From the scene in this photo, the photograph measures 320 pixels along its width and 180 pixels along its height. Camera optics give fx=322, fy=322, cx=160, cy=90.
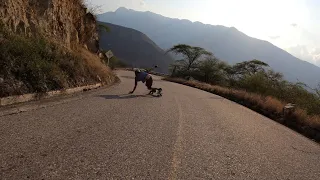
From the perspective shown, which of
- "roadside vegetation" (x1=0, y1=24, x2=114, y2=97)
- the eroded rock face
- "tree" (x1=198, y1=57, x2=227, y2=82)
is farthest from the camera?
"tree" (x1=198, y1=57, x2=227, y2=82)

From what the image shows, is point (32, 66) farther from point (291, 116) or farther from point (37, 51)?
point (291, 116)

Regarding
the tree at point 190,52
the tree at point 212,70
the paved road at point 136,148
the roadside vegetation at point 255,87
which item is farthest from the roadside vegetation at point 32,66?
the tree at point 190,52

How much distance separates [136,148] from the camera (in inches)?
226

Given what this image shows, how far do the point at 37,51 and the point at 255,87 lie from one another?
998 inches

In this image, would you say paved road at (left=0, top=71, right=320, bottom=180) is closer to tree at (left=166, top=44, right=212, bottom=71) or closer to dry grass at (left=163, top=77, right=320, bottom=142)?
dry grass at (left=163, top=77, right=320, bottom=142)

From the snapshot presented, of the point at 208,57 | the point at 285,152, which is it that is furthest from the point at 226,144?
the point at 208,57

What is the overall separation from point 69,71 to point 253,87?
76.6 ft

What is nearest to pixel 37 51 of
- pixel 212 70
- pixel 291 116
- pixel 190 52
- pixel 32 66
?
pixel 32 66

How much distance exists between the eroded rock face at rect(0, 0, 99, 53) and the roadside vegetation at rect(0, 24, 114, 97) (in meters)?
0.90

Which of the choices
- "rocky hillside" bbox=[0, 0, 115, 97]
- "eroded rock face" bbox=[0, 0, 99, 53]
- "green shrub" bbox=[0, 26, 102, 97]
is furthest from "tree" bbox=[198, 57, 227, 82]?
"green shrub" bbox=[0, 26, 102, 97]

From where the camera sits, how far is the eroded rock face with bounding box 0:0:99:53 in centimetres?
1162

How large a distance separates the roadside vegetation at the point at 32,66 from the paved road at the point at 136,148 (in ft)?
3.46

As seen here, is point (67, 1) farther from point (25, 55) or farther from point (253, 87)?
point (253, 87)

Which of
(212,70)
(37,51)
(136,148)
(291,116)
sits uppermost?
(37,51)
